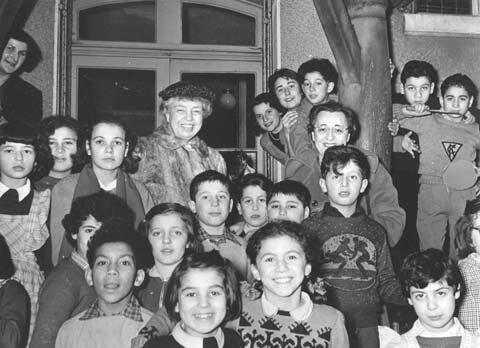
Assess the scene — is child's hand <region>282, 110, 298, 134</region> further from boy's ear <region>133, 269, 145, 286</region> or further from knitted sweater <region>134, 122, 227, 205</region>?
boy's ear <region>133, 269, 145, 286</region>

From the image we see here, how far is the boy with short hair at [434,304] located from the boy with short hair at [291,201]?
0.94 meters

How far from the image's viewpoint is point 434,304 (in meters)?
3.13

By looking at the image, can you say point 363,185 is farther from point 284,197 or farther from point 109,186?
point 109,186

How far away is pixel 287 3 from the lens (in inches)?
265

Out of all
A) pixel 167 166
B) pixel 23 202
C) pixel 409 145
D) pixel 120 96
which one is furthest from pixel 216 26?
pixel 23 202

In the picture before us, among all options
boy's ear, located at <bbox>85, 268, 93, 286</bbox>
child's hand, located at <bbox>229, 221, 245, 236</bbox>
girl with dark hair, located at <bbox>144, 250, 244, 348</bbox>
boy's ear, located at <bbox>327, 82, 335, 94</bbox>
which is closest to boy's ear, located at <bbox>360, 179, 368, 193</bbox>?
girl with dark hair, located at <bbox>144, 250, 244, 348</bbox>

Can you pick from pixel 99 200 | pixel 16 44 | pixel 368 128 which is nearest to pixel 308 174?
pixel 368 128

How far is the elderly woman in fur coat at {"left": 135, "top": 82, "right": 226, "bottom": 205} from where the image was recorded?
4180mm

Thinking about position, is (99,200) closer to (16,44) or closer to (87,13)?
(16,44)

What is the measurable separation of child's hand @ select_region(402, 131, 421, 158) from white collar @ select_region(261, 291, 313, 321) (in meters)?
2.32

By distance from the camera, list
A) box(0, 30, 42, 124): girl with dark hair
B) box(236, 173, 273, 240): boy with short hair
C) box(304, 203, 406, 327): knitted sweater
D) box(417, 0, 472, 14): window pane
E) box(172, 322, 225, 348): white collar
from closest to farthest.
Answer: box(172, 322, 225, 348): white collar → box(304, 203, 406, 327): knitted sweater → box(236, 173, 273, 240): boy with short hair → box(0, 30, 42, 124): girl with dark hair → box(417, 0, 472, 14): window pane

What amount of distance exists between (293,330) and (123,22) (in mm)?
5520

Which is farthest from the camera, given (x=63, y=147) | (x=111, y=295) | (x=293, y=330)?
(x=63, y=147)

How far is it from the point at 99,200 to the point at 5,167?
0.78 m
